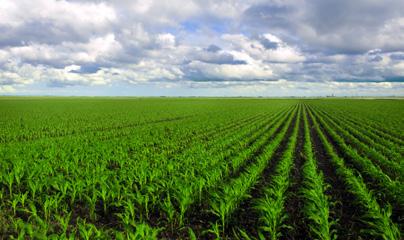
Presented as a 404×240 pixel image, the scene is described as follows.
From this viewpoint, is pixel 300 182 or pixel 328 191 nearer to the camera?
pixel 328 191

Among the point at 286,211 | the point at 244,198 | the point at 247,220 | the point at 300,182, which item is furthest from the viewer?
the point at 300,182

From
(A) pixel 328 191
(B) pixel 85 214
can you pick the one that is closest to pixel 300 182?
(A) pixel 328 191

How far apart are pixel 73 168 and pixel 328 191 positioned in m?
9.32

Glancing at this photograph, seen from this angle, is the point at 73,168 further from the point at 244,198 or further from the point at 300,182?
the point at 300,182

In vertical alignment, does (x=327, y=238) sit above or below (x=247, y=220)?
above

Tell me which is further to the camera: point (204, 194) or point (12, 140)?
point (12, 140)

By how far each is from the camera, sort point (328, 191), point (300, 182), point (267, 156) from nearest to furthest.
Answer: point (328, 191)
point (300, 182)
point (267, 156)

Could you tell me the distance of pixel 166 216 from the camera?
21.9ft

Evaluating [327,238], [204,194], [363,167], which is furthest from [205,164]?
[363,167]

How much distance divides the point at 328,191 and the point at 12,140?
2068cm

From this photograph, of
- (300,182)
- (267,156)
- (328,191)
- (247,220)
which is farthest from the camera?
(267,156)

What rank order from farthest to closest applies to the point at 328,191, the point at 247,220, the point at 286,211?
1. the point at 328,191
2. the point at 286,211
3. the point at 247,220

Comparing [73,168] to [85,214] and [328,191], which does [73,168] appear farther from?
[328,191]

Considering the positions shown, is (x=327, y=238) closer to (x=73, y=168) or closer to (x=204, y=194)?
(x=204, y=194)
